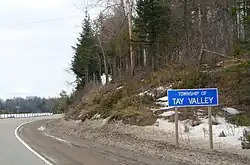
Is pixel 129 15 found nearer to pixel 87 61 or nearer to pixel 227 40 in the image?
pixel 227 40

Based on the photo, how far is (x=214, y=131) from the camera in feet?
70.2

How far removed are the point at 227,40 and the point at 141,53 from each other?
799 inches

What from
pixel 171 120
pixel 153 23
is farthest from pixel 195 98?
pixel 153 23

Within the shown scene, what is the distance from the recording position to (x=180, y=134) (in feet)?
74.2

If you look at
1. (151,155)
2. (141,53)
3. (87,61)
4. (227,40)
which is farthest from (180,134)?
(87,61)

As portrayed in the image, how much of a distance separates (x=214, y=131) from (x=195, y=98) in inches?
150

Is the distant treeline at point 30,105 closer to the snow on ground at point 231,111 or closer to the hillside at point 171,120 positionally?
the hillside at point 171,120

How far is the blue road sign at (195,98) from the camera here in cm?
1802

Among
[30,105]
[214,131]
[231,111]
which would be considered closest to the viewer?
[214,131]

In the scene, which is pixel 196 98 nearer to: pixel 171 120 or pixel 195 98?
pixel 195 98

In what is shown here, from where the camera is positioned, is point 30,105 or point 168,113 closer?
point 168,113

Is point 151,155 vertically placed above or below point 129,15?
below

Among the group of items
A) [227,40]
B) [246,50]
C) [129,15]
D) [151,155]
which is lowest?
[151,155]

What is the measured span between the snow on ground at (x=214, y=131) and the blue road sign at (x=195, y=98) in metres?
1.73
